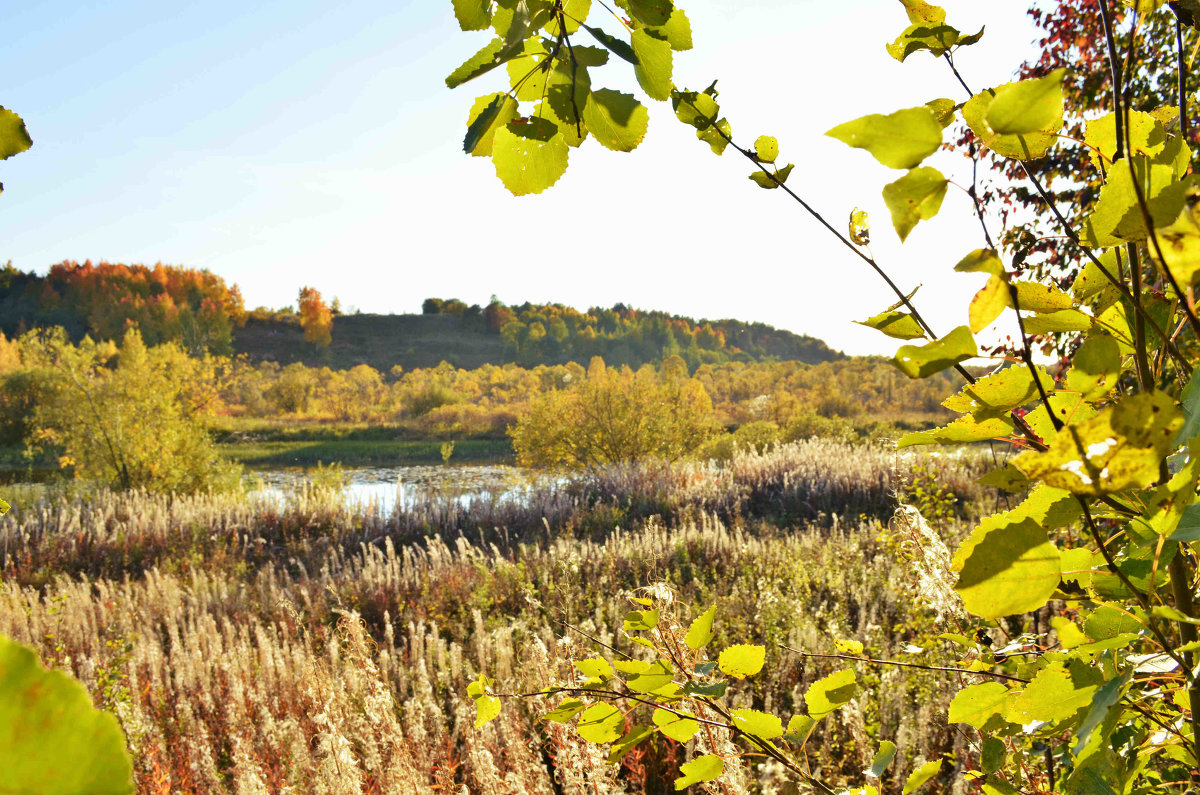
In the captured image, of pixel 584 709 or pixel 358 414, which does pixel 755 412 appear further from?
pixel 584 709

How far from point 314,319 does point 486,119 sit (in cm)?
7315

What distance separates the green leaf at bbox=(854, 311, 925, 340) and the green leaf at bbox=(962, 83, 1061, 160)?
14cm

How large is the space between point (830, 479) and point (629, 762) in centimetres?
720

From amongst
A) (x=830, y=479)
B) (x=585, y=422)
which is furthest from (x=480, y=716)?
(x=585, y=422)

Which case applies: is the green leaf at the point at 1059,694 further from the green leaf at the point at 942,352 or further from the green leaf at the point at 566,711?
the green leaf at the point at 566,711

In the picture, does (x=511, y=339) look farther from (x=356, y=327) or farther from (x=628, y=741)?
(x=628, y=741)

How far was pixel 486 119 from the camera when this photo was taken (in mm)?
627

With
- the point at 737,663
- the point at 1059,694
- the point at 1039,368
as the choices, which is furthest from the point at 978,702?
the point at 1039,368

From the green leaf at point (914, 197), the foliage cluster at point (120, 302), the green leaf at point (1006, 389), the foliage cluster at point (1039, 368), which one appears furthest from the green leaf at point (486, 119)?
the foliage cluster at point (120, 302)

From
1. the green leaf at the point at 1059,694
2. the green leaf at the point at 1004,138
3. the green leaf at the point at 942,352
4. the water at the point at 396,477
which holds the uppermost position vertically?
the green leaf at the point at 1004,138

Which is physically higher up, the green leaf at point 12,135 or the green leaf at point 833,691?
the green leaf at point 12,135

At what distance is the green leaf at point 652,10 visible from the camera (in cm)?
61

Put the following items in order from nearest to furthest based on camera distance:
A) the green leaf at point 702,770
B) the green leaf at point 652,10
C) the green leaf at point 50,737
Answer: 1. the green leaf at point 50,737
2. the green leaf at point 652,10
3. the green leaf at point 702,770

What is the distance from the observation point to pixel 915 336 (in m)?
0.52
